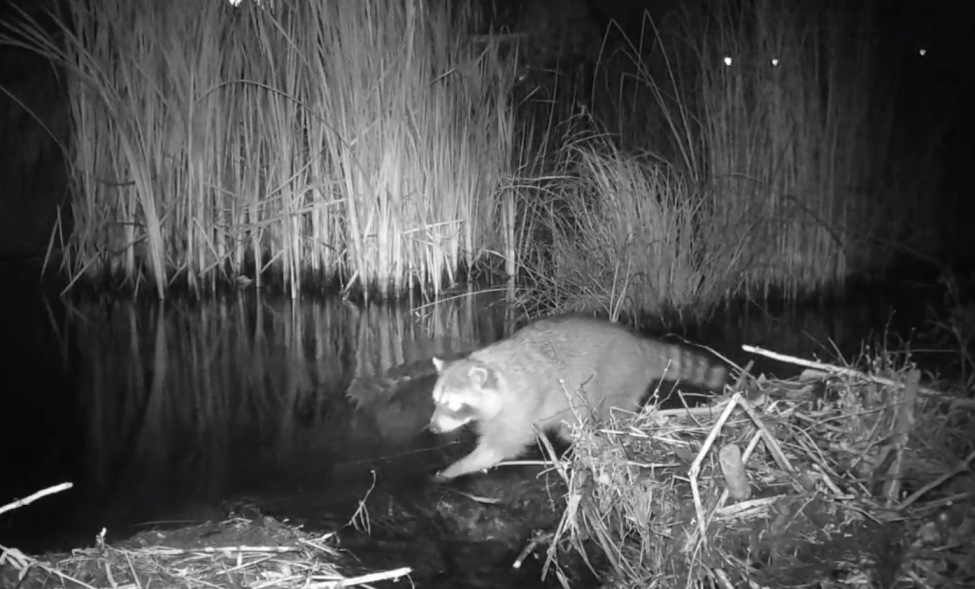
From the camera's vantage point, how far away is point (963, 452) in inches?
85.4

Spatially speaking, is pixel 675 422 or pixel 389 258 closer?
pixel 675 422

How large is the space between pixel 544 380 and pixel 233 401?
1609 millimetres

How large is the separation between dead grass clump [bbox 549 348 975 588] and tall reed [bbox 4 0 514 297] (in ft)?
12.2

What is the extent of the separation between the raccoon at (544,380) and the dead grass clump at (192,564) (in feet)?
2.67

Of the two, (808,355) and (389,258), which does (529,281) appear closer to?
(389,258)

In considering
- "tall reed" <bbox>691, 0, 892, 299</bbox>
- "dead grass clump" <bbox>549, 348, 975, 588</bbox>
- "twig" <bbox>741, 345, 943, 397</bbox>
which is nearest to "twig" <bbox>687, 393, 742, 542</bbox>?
"dead grass clump" <bbox>549, 348, 975, 588</bbox>

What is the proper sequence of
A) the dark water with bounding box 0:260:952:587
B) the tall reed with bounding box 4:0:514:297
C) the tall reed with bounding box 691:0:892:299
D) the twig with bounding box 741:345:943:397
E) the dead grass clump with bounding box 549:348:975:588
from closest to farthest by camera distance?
the dead grass clump with bounding box 549:348:975:588
the twig with bounding box 741:345:943:397
the dark water with bounding box 0:260:952:587
the tall reed with bounding box 691:0:892:299
the tall reed with bounding box 4:0:514:297

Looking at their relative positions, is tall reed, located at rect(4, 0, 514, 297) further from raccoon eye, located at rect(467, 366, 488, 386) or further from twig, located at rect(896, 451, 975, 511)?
twig, located at rect(896, 451, 975, 511)

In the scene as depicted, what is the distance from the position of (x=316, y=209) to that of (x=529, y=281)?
1615 mm

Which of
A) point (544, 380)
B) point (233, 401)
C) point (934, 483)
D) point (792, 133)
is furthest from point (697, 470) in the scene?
Answer: point (792, 133)

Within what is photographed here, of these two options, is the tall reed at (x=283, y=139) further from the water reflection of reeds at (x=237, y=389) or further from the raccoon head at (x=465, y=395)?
the raccoon head at (x=465, y=395)

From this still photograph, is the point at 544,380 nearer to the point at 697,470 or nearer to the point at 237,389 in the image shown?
the point at 697,470

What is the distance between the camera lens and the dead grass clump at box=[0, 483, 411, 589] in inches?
85.3

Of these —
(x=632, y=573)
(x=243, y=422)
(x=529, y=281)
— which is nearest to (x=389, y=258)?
(x=529, y=281)
